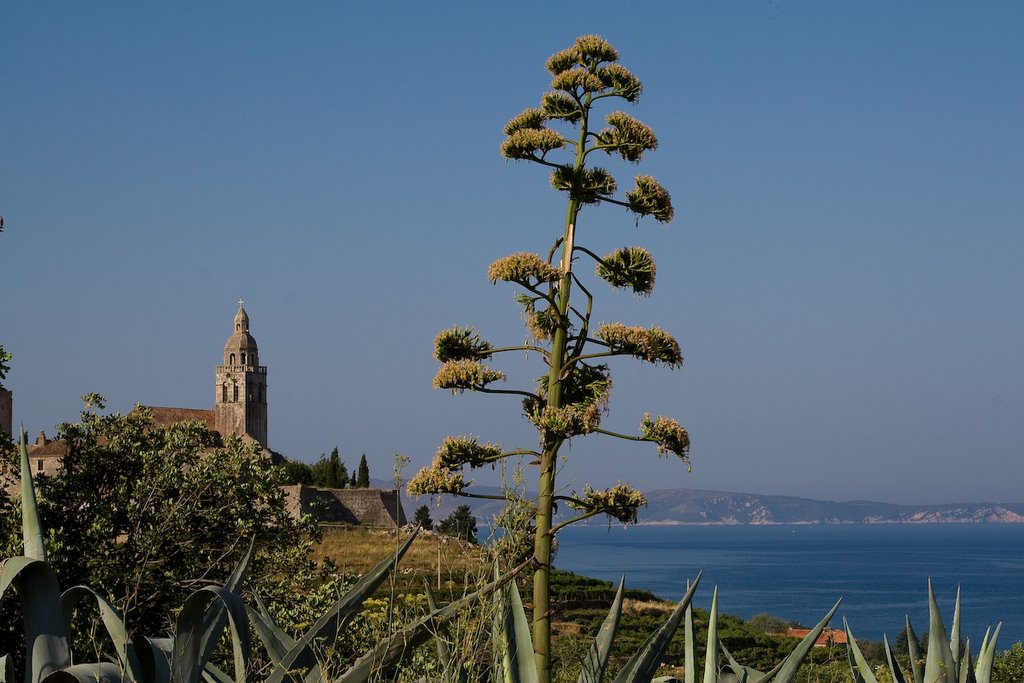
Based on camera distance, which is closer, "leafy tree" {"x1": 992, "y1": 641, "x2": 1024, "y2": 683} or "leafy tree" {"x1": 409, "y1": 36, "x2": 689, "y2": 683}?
"leafy tree" {"x1": 409, "y1": 36, "x2": 689, "y2": 683}

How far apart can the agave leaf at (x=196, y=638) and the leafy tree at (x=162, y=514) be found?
325 inches

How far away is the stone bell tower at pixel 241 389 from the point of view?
309ft

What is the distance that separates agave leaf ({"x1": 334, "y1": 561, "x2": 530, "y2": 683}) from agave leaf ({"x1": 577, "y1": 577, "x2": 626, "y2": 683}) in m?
0.61

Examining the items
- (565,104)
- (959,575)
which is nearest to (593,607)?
(565,104)

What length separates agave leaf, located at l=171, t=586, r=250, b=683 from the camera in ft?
10.8

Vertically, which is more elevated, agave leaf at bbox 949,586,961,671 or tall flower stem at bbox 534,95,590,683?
tall flower stem at bbox 534,95,590,683

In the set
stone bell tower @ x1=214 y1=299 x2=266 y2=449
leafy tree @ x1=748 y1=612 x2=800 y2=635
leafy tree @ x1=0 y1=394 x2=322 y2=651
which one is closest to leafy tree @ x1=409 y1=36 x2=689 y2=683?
leafy tree @ x1=0 y1=394 x2=322 y2=651

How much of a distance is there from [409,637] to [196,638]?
0.64 meters

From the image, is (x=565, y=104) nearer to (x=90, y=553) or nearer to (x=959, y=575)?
(x=90, y=553)

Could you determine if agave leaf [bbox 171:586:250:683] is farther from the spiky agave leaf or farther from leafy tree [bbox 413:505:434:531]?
leafy tree [bbox 413:505:434:531]

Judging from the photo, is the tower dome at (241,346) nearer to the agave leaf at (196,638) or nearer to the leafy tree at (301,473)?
the leafy tree at (301,473)

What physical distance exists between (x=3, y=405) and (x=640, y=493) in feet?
139

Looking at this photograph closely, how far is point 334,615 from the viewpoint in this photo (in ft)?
10.8

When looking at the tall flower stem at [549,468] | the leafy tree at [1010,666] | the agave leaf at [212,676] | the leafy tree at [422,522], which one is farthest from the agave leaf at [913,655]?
the leafy tree at [1010,666]
